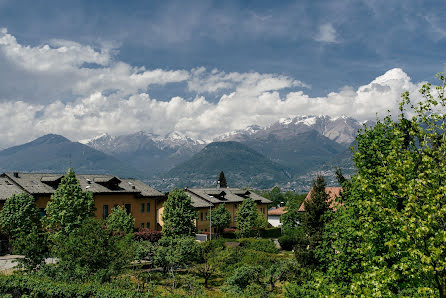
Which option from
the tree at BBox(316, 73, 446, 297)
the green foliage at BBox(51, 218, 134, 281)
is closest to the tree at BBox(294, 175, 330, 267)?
the green foliage at BBox(51, 218, 134, 281)

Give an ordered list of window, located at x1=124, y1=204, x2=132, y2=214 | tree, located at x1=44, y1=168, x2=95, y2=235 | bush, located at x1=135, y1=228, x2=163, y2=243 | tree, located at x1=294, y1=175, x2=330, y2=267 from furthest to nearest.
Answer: window, located at x1=124, y1=204, x2=132, y2=214 → bush, located at x1=135, y1=228, x2=163, y2=243 → tree, located at x1=44, y1=168, x2=95, y2=235 → tree, located at x1=294, y1=175, x2=330, y2=267

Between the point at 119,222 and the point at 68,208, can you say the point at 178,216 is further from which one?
the point at 68,208

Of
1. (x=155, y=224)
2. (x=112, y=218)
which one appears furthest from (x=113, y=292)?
(x=155, y=224)

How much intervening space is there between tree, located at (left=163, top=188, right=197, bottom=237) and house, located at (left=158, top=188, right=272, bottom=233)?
13.4 metres

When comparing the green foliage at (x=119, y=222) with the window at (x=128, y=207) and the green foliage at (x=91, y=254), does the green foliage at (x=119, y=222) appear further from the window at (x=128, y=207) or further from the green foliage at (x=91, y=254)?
the green foliage at (x=91, y=254)

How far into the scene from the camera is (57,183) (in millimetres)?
55781

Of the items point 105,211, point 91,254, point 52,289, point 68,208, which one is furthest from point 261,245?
point 52,289

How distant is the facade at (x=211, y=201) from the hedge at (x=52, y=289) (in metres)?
46.3

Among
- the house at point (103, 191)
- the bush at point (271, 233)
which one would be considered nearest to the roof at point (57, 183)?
the house at point (103, 191)

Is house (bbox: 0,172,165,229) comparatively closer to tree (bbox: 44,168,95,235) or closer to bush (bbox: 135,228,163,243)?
bush (bbox: 135,228,163,243)

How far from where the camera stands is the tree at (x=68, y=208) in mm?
41906

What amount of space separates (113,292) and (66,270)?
851 centimetres

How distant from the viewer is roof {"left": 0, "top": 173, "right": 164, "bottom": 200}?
51469mm

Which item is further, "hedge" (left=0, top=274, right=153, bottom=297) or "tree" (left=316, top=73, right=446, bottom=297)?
"hedge" (left=0, top=274, right=153, bottom=297)
